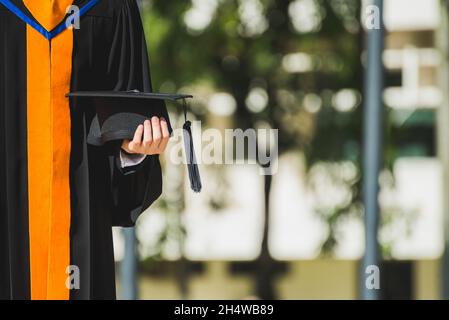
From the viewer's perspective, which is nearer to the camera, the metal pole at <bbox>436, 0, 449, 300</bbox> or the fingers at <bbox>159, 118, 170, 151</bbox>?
the fingers at <bbox>159, 118, 170, 151</bbox>

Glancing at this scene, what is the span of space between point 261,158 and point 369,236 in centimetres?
156

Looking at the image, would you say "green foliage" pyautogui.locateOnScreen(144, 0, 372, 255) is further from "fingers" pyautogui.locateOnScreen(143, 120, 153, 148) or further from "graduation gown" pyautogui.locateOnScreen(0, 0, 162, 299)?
"fingers" pyautogui.locateOnScreen(143, 120, 153, 148)

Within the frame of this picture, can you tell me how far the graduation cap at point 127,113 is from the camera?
187cm

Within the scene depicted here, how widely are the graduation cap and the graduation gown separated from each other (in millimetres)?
28

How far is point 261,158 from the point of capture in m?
2.75

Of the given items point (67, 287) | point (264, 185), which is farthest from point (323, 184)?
point (67, 287)

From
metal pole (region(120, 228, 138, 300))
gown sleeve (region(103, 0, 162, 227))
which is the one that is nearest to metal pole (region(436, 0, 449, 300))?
metal pole (region(120, 228, 138, 300))

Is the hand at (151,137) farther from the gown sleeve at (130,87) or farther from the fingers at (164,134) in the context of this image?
the gown sleeve at (130,87)

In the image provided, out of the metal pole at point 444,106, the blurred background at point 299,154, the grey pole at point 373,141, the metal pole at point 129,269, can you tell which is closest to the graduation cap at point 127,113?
the metal pole at point 129,269

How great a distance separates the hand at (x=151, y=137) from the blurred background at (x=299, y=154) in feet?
17.0

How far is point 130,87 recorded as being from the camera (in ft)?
6.54

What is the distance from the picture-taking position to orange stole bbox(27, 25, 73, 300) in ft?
6.17

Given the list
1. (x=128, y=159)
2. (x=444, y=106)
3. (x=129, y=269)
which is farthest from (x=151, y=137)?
(x=444, y=106)

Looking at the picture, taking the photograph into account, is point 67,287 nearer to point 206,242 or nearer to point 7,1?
point 7,1
